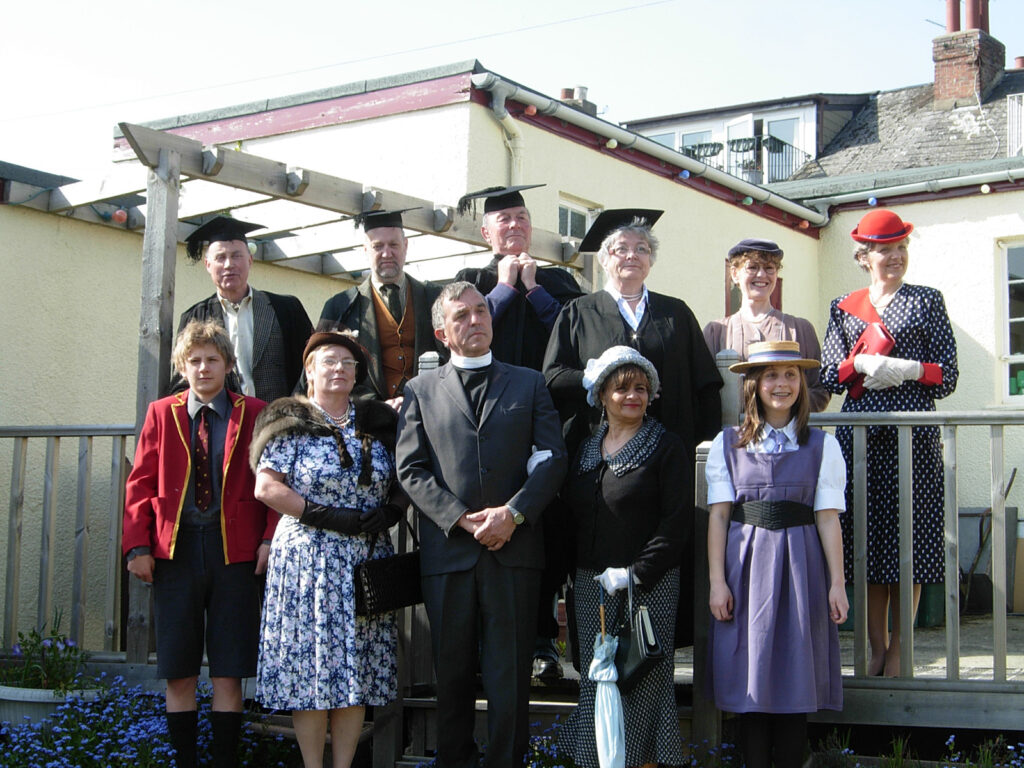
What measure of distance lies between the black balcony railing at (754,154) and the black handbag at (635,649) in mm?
16767

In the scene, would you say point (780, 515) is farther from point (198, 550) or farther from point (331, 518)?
point (198, 550)

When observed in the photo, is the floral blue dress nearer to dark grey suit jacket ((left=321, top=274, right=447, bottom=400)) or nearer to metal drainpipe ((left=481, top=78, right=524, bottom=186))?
dark grey suit jacket ((left=321, top=274, right=447, bottom=400))

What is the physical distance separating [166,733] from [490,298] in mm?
2304

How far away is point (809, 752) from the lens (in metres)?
4.30

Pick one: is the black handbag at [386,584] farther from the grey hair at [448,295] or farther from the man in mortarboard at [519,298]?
the grey hair at [448,295]

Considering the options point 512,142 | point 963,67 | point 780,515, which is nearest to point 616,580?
point 780,515

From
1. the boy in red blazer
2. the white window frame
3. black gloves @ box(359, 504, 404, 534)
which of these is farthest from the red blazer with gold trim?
the white window frame

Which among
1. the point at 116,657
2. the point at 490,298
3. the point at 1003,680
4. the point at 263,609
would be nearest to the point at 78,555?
the point at 116,657

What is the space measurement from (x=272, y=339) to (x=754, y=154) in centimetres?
1647

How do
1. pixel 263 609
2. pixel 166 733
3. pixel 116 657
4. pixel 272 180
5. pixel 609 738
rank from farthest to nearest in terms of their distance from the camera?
pixel 272 180 < pixel 116 657 < pixel 166 733 < pixel 263 609 < pixel 609 738

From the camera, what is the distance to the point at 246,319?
5.16 meters

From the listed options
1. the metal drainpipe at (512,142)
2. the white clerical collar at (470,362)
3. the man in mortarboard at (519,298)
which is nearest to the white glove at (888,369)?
the man in mortarboard at (519,298)

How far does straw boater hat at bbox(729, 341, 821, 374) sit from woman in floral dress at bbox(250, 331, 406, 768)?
1445 millimetres

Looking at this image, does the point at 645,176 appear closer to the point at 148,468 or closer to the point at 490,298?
the point at 490,298
